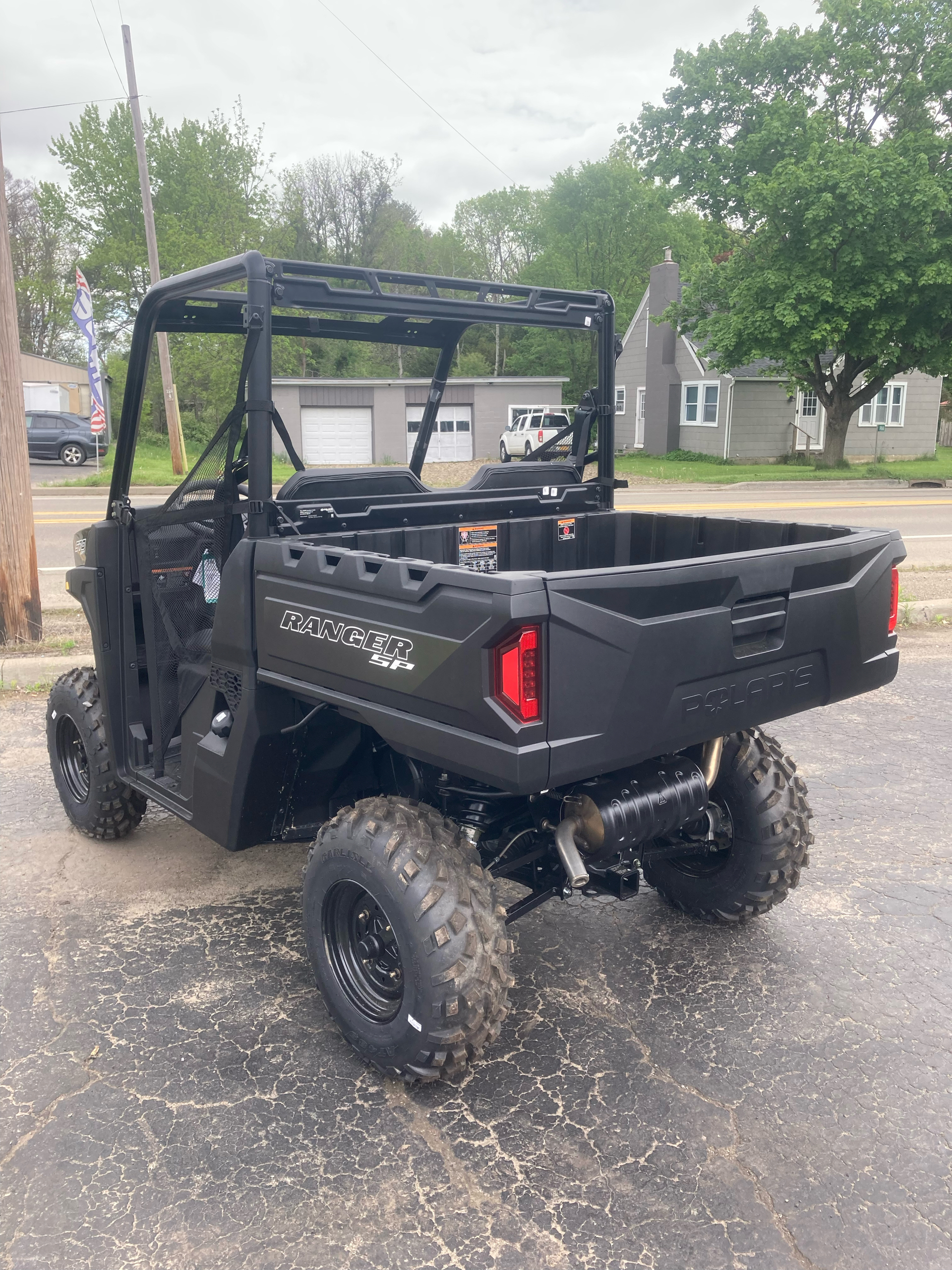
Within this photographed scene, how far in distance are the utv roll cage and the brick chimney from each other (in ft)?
111

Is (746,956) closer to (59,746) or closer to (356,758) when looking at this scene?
(356,758)

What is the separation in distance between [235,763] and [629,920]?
5.42 feet

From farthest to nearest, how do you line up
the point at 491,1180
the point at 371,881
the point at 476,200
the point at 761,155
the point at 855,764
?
the point at 476,200 → the point at 761,155 → the point at 855,764 → the point at 371,881 → the point at 491,1180

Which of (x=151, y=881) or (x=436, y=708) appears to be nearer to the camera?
(x=436, y=708)

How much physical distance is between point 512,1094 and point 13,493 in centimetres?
625

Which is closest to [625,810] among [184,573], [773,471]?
[184,573]

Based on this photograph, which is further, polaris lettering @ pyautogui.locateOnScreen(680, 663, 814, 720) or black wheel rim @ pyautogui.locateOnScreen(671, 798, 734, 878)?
black wheel rim @ pyautogui.locateOnScreen(671, 798, 734, 878)

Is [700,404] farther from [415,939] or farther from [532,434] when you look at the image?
[415,939]

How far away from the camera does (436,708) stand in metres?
2.57

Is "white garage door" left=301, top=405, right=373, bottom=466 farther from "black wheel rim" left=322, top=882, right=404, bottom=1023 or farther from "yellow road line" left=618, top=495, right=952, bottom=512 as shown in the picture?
"yellow road line" left=618, top=495, right=952, bottom=512

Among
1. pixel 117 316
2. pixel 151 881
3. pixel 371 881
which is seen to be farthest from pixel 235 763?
pixel 117 316

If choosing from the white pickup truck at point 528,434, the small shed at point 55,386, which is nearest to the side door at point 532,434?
the white pickup truck at point 528,434

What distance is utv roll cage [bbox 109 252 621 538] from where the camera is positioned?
10.2 ft

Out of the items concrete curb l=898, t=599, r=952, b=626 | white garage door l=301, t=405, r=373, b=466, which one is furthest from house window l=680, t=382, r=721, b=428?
white garage door l=301, t=405, r=373, b=466
